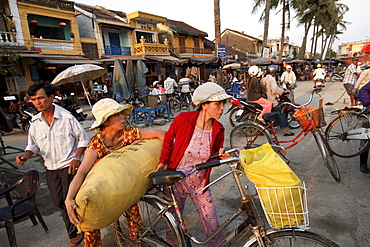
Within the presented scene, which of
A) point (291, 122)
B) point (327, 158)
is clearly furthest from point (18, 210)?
point (291, 122)

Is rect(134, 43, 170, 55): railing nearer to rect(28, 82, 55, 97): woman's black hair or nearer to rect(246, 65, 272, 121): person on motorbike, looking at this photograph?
rect(246, 65, 272, 121): person on motorbike

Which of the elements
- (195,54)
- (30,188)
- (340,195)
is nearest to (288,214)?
(340,195)

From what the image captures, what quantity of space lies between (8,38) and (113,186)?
14.9 m

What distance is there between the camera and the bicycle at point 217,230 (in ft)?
4.40

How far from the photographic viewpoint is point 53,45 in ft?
45.5

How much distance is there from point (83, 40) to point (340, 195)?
57.2 ft

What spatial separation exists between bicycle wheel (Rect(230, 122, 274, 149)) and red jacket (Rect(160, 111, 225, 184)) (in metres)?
2.05

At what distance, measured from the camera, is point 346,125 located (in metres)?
3.79

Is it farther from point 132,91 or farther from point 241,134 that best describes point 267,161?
point 132,91

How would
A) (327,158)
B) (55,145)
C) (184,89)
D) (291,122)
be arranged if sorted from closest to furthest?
(55,145)
(327,158)
(291,122)
(184,89)

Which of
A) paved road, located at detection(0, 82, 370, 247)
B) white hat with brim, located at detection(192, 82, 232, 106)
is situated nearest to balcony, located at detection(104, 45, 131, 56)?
paved road, located at detection(0, 82, 370, 247)

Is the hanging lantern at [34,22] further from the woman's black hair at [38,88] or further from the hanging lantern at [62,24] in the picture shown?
the woman's black hair at [38,88]

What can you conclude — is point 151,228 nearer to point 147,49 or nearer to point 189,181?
point 189,181

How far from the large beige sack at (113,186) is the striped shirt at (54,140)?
92 centimetres
